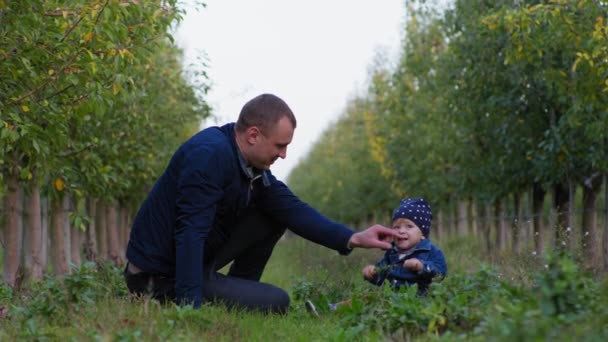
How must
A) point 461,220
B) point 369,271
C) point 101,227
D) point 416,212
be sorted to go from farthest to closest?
Result: point 461,220 < point 101,227 < point 416,212 < point 369,271

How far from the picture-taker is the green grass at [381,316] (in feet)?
14.8

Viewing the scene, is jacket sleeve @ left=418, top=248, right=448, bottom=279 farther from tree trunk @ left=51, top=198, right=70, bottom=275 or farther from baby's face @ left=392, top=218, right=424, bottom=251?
tree trunk @ left=51, top=198, right=70, bottom=275

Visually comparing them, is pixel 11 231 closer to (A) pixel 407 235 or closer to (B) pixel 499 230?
(A) pixel 407 235

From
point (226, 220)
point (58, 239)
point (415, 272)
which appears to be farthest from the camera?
point (58, 239)

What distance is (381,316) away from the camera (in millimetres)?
6203

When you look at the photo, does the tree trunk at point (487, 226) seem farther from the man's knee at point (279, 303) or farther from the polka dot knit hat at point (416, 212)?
the man's knee at point (279, 303)

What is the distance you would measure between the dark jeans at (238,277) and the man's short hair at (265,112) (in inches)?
42.2

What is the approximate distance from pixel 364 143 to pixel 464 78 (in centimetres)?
2481

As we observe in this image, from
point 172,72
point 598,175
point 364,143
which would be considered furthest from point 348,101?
point 598,175

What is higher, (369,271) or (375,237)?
(375,237)

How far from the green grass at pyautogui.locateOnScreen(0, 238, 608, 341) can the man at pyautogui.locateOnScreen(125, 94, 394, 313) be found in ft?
1.36

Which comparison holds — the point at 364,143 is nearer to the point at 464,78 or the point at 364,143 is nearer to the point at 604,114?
the point at 464,78

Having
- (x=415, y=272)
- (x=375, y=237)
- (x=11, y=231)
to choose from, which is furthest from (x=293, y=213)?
(x=11, y=231)

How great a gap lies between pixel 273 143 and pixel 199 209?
0.78 meters
